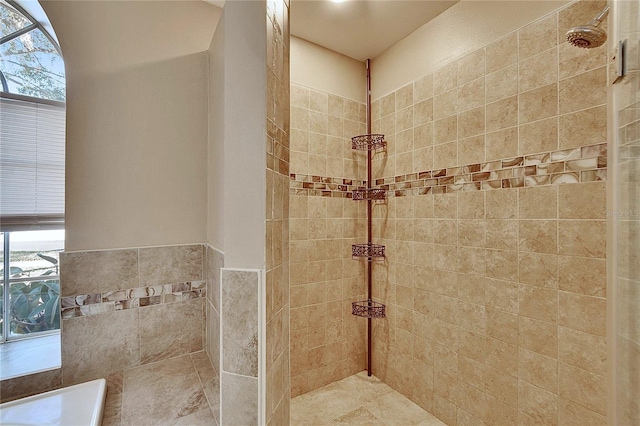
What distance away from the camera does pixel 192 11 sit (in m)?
1.63

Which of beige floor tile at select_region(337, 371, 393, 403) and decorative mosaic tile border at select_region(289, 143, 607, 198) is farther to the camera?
beige floor tile at select_region(337, 371, 393, 403)

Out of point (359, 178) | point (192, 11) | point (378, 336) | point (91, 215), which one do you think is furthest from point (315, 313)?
point (192, 11)

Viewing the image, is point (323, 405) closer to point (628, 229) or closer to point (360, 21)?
point (628, 229)

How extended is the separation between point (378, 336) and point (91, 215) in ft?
6.83

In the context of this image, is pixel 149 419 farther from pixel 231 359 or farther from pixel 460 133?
pixel 460 133

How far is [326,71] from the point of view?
7.30 feet

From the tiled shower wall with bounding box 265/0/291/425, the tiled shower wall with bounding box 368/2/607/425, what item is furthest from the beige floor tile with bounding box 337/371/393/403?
the tiled shower wall with bounding box 265/0/291/425

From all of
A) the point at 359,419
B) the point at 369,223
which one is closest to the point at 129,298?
the point at 359,419

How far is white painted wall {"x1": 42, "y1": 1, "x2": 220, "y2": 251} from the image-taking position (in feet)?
4.44

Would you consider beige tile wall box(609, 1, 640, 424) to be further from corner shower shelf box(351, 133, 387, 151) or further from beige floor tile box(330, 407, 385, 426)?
corner shower shelf box(351, 133, 387, 151)

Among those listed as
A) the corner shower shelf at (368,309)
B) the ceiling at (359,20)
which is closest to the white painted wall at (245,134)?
the ceiling at (359,20)

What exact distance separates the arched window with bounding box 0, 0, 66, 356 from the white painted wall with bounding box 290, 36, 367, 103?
53.9 inches

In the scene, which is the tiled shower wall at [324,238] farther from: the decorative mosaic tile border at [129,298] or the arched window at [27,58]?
the arched window at [27,58]

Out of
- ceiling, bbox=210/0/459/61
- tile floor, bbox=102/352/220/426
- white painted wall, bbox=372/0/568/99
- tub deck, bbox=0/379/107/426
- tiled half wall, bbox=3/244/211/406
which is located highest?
ceiling, bbox=210/0/459/61
